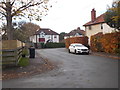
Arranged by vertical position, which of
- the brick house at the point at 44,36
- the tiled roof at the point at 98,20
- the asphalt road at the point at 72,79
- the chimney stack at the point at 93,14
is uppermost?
the chimney stack at the point at 93,14

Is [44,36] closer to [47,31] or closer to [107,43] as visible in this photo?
[47,31]

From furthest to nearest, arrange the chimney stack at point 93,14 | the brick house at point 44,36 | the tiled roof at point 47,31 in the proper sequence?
the tiled roof at point 47,31
the brick house at point 44,36
the chimney stack at point 93,14

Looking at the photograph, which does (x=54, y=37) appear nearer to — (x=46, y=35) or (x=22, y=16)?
(x=46, y=35)

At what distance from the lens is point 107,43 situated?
22.2 metres

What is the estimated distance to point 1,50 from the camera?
11023mm


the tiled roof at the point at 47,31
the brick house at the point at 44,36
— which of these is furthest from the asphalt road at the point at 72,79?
the tiled roof at the point at 47,31

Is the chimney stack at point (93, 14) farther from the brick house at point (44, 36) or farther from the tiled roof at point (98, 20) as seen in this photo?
the brick house at point (44, 36)

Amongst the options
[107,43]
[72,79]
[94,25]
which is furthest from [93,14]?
[72,79]

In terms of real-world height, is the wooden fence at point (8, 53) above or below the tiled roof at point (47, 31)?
below

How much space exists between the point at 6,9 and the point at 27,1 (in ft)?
6.17

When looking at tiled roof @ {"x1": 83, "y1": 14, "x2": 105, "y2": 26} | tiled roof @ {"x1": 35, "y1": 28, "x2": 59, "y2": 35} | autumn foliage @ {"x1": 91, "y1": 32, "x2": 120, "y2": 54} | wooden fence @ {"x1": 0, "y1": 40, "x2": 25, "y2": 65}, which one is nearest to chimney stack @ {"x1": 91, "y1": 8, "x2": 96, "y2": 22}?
tiled roof @ {"x1": 83, "y1": 14, "x2": 105, "y2": 26}

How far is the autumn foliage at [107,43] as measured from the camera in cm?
1992

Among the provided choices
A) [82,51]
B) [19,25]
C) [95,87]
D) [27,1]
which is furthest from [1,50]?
[19,25]

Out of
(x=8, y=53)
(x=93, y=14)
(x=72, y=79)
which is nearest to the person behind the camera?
(x=72, y=79)
